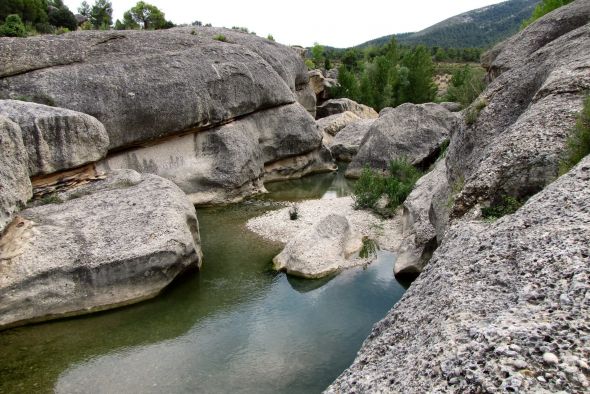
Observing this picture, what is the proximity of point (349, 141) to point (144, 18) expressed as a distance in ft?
68.1

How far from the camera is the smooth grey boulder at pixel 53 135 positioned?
607 inches

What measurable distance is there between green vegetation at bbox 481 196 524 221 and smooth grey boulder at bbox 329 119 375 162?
2765cm

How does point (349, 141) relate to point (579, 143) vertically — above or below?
below

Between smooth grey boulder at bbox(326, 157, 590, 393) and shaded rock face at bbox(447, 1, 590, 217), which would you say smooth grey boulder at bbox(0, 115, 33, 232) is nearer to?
smooth grey boulder at bbox(326, 157, 590, 393)

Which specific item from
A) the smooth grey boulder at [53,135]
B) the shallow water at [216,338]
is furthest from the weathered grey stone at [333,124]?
the shallow water at [216,338]

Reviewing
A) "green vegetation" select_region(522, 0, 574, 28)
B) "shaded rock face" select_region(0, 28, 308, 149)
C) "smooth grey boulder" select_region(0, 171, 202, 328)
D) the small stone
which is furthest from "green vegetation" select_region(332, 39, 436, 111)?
the small stone

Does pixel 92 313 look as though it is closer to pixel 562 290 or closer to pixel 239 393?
pixel 239 393

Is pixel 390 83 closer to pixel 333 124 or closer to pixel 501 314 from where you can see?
pixel 333 124

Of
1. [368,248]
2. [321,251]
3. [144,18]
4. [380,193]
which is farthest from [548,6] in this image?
[144,18]

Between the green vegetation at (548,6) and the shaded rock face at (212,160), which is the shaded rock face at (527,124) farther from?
the shaded rock face at (212,160)

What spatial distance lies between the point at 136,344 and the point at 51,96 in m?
13.8

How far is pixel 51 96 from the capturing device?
20.0m

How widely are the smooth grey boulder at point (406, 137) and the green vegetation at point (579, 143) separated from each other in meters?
20.0

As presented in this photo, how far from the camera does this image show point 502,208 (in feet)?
28.2
